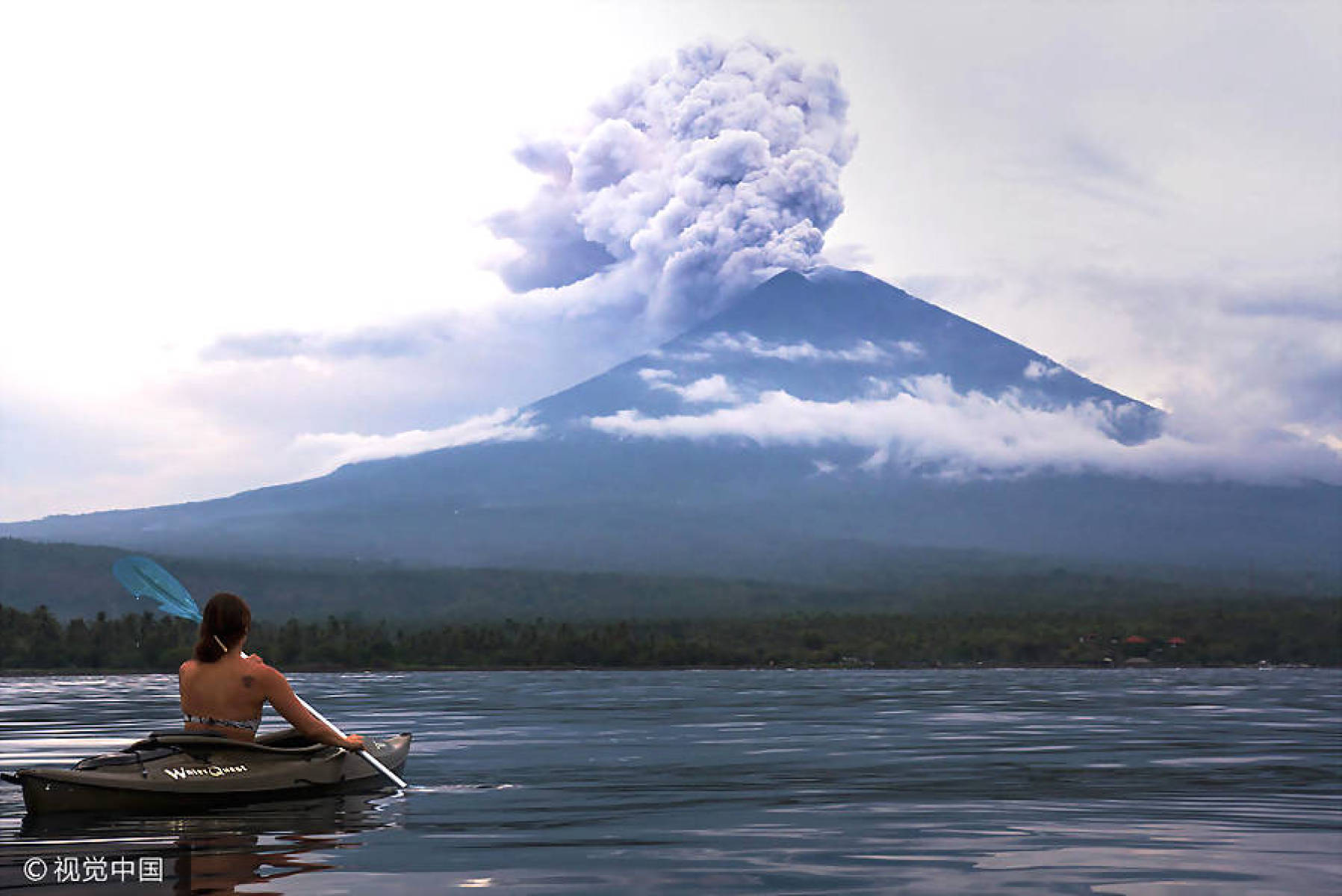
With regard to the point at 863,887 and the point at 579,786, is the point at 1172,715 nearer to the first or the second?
the point at 579,786

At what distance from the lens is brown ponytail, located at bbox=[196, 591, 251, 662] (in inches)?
918

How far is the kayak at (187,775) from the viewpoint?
23.6 metres

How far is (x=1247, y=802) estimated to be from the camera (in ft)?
92.6

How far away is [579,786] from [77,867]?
1359 centimetres

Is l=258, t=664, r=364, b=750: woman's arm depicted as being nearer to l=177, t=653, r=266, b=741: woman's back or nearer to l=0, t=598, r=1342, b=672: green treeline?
l=177, t=653, r=266, b=741: woman's back

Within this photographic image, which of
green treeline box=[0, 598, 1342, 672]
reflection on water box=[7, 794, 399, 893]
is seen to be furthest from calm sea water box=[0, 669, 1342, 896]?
green treeline box=[0, 598, 1342, 672]

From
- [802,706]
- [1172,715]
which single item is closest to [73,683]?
[802,706]

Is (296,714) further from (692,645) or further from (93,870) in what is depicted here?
(692,645)

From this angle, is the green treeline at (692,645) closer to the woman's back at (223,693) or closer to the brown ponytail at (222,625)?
the woman's back at (223,693)

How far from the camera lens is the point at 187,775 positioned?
24609 mm

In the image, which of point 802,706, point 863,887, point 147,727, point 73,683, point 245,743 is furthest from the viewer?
point 73,683

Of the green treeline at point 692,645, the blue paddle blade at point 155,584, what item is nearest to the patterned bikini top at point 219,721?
the blue paddle blade at point 155,584

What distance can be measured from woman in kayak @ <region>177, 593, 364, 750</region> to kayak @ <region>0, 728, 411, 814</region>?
0.25 metres

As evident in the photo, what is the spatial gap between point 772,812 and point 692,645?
156 metres
